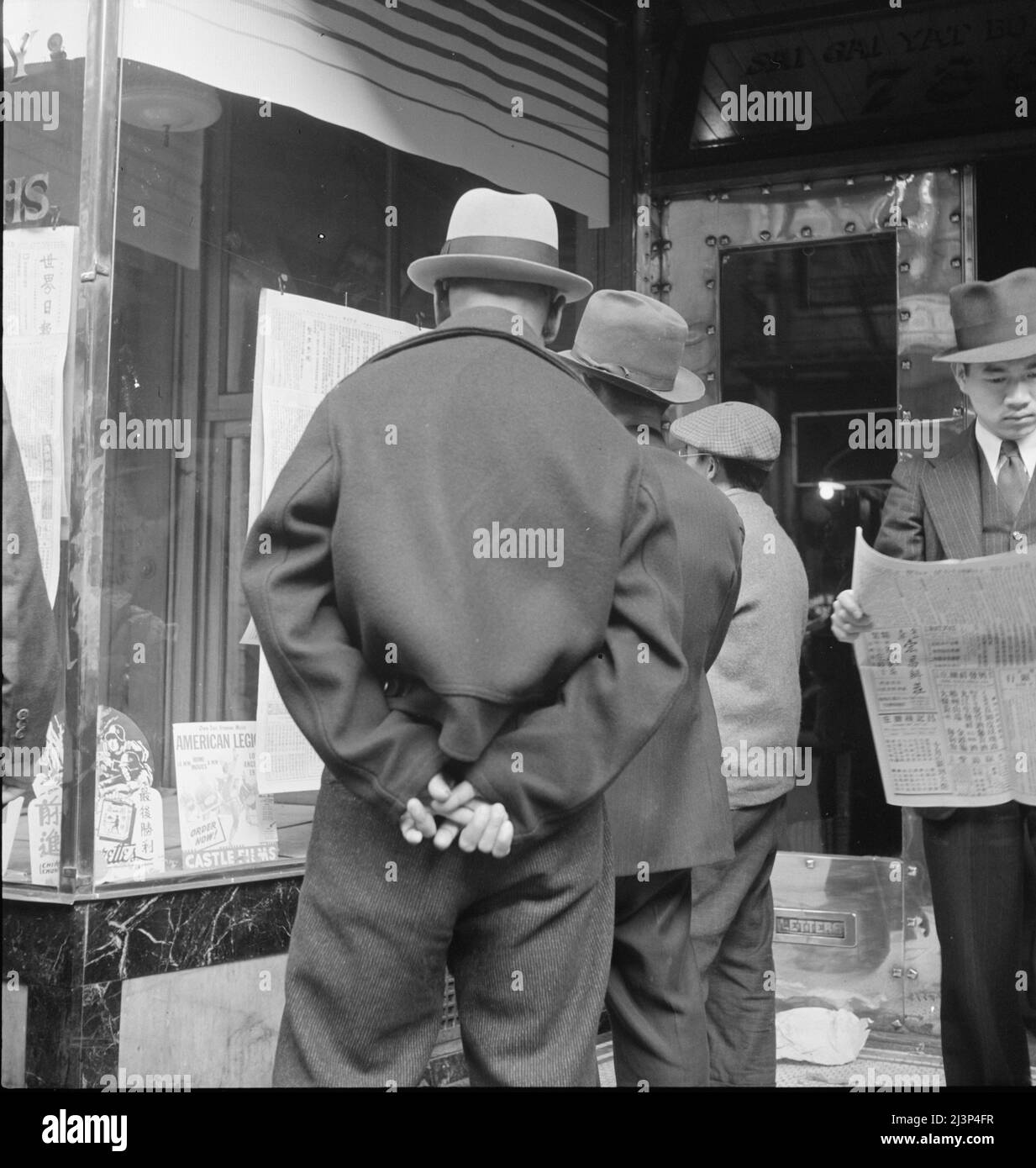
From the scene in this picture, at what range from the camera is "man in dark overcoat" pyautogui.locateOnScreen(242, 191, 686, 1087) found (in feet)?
6.94

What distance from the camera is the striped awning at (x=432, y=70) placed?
3861mm

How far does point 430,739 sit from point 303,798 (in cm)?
196

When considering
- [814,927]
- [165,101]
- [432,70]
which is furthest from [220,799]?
[432,70]

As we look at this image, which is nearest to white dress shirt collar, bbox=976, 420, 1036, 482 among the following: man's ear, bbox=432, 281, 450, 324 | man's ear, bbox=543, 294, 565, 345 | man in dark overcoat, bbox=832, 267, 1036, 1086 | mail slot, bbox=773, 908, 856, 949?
man in dark overcoat, bbox=832, 267, 1036, 1086

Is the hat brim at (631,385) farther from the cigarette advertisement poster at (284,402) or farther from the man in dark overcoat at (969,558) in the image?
the cigarette advertisement poster at (284,402)

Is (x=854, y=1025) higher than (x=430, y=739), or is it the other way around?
(x=430, y=739)

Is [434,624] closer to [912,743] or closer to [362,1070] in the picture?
[362,1070]

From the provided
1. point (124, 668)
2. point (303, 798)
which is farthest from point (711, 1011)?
point (124, 668)

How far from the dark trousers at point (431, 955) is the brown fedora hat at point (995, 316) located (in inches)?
68.7

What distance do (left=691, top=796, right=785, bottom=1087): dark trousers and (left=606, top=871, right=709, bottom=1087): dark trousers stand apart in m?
0.72

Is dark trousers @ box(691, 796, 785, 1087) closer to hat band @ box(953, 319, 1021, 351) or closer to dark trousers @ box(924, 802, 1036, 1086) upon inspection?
dark trousers @ box(924, 802, 1036, 1086)

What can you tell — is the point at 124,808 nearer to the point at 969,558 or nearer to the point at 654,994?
the point at 654,994

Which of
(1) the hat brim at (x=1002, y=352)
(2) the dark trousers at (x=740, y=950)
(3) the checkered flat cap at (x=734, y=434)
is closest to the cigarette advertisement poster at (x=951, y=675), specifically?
(1) the hat brim at (x=1002, y=352)
